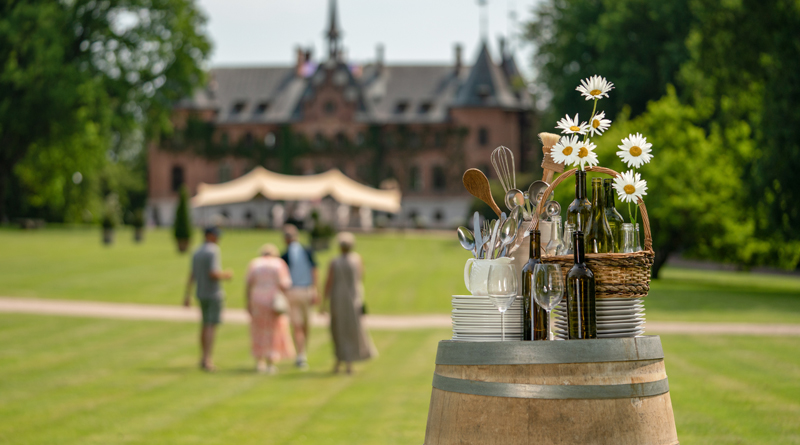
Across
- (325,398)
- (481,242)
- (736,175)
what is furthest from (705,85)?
(481,242)

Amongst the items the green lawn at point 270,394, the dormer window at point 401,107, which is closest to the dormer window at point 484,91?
the dormer window at point 401,107

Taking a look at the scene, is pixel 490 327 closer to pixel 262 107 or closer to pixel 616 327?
pixel 616 327

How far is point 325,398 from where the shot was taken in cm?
1033

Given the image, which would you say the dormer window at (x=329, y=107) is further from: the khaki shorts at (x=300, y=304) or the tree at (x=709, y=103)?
the khaki shorts at (x=300, y=304)

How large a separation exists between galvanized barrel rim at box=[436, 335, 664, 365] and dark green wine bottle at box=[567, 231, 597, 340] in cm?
9

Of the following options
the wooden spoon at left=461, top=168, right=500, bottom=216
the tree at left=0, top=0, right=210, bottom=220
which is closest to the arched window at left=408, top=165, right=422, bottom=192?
the tree at left=0, top=0, right=210, bottom=220

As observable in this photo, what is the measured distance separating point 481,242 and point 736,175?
1006 inches

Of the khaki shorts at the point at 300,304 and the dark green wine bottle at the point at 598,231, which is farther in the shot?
the khaki shorts at the point at 300,304

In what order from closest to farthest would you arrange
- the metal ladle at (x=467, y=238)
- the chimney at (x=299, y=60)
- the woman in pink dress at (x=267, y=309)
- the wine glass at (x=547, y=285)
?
1. the wine glass at (x=547, y=285)
2. the metal ladle at (x=467, y=238)
3. the woman in pink dress at (x=267, y=309)
4. the chimney at (x=299, y=60)

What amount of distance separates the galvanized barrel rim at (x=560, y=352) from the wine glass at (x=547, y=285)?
16 centimetres

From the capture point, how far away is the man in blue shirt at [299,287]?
13.3 metres

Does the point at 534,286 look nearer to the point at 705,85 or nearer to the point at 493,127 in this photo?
the point at 705,85

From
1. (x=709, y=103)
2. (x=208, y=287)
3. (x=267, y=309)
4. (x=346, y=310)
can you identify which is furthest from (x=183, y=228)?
→ (x=346, y=310)

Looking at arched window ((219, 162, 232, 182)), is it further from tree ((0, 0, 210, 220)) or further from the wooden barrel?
the wooden barrel
